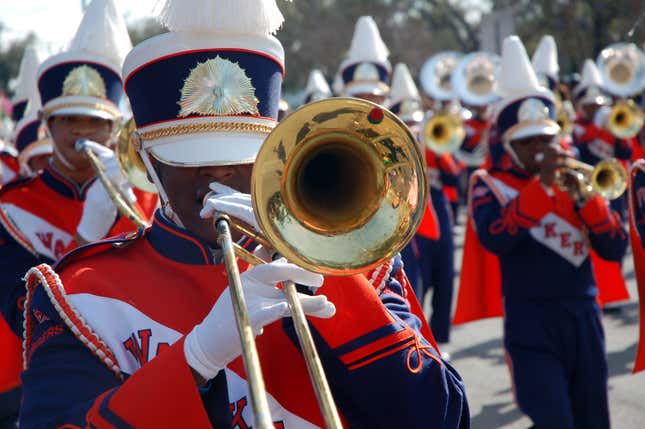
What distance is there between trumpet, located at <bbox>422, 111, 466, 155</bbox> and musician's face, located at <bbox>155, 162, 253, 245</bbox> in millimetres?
6499

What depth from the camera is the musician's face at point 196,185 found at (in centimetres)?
203

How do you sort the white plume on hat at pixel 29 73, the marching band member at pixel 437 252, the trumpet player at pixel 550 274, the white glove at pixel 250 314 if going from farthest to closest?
the marching band member at pixel 437 252, the white plume on hat at pixel 29 73, the trumpet player at pixel 550 274, the white glove at pixel 250 314

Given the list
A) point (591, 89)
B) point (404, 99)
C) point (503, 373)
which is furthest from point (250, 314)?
point (591, 89)

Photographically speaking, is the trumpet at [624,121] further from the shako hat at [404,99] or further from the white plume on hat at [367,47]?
the white plume on hat at [367,47]

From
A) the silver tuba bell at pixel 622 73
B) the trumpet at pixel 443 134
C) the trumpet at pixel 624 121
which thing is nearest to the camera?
the trumpet at pixel 443 134

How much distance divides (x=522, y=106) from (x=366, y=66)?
127 inches

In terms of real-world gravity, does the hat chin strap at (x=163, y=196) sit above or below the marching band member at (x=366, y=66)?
below

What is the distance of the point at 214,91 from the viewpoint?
208 centimetres

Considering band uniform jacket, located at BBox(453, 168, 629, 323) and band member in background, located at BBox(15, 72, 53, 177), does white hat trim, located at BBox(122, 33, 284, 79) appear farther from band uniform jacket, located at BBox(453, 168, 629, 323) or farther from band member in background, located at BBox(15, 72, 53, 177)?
band member in background, located at BBox(15, 72, 53, 177)

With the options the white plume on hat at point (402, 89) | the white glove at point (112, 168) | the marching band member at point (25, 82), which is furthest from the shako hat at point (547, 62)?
the white glove at point (112, 168)

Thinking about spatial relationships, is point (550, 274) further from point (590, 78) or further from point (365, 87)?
point (590, 78)

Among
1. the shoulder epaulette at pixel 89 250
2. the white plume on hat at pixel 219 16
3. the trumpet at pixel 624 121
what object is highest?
the white plume on hat at pixel 219 16

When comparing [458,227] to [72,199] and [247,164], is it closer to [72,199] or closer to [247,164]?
[72,199]

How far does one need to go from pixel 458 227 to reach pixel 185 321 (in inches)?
499
